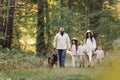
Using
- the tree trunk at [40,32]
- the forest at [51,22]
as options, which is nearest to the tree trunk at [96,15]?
the forest at [51,22]

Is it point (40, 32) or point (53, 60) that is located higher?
point (53, 60)

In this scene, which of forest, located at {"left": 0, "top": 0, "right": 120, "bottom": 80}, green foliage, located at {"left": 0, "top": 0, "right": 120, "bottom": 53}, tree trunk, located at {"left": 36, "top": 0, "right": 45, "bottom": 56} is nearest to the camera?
forest, located at {"left": 0, "top": 0, "right": 120, "bottom": 80}

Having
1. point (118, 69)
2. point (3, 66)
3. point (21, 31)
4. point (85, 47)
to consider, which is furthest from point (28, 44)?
point (118, 69)

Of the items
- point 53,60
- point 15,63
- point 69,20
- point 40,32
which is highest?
point 69,20

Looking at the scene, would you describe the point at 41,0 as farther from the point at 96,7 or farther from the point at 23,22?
the point at 96,7

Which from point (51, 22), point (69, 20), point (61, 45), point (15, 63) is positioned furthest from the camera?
point (69, 20)

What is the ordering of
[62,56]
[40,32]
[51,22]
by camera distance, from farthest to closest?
1. [40,32]
2. [51,22]
3. [62,56]

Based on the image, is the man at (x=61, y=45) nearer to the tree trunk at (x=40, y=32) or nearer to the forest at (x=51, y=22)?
the forest at (x=51, y=22)

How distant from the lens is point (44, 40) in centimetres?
2906

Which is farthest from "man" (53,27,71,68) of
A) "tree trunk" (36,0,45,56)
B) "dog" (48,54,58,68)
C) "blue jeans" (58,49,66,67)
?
"tree trunk" (36,0,45,56)

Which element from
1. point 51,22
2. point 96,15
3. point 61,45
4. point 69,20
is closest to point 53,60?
point 61,45

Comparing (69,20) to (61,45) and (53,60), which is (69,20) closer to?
(61,45)

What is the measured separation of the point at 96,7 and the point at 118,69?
32553 millimetres

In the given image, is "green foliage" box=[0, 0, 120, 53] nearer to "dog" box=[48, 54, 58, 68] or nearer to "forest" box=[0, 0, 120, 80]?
Answer: "forest" box=[0, 0, 120, 80]
